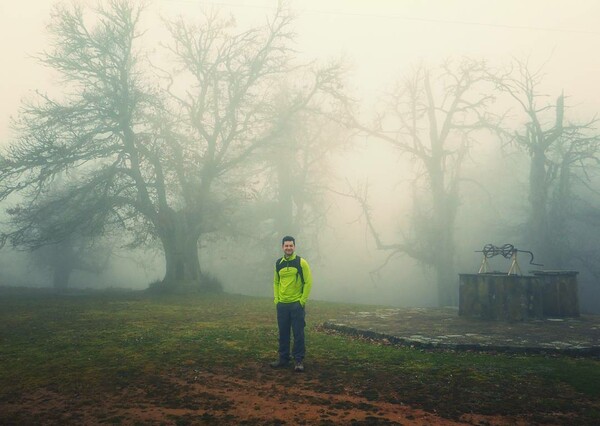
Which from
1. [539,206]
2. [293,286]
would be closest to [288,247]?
[293,286]

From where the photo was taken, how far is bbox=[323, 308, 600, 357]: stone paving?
7516mm

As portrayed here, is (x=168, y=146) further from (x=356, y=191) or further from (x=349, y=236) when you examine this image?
(x=349, y=236)

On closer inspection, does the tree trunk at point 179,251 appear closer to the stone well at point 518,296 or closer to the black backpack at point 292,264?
the stone well at point 518,296

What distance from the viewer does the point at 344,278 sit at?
4222 cm

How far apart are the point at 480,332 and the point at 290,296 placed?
15.0 ft

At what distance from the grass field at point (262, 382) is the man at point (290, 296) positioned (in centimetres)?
48

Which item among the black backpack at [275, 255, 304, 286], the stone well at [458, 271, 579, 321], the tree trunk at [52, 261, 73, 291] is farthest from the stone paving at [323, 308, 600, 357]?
the tree trunk at [52, 261, 73, 291]

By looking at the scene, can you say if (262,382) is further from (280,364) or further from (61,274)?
(61,274)

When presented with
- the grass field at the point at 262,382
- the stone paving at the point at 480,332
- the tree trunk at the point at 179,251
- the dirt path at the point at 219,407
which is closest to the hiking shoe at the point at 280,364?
the grass field at the point at 262,382

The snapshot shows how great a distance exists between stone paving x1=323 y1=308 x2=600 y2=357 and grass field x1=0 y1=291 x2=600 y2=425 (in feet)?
1.18

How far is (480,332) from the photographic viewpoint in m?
8.99

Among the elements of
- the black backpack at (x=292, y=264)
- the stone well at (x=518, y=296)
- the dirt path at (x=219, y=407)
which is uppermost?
the black backpack at (x=292, y=264)

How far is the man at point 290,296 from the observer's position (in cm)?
680

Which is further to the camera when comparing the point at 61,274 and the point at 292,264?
the point at 61,274
